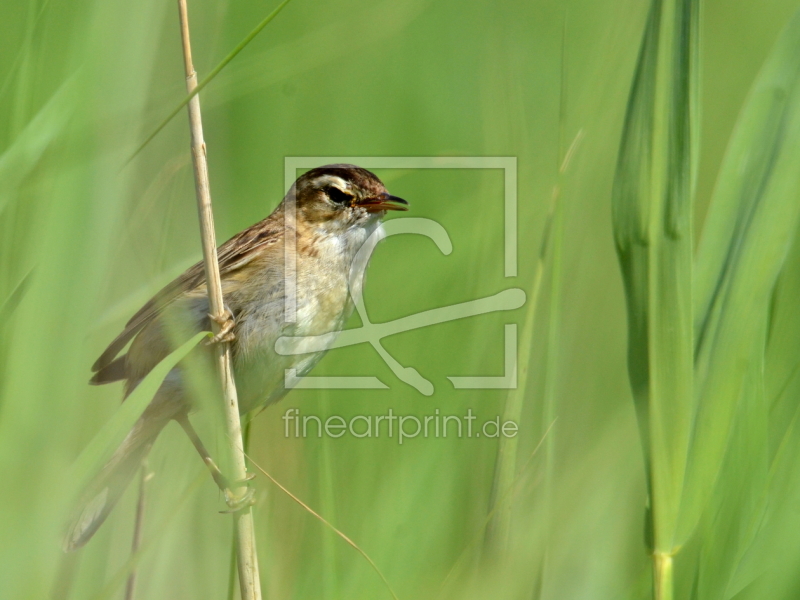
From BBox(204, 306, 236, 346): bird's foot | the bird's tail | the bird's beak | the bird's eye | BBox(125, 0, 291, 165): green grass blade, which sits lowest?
the bird's tail

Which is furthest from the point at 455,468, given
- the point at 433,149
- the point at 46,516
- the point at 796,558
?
the point at 433,149

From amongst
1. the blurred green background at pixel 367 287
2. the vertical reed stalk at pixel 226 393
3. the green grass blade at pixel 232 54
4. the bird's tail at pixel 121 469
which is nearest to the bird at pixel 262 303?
the bird's tail at pixel 121 469

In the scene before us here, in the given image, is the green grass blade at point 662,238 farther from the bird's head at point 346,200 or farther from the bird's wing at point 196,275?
the bird's wing at point 196,275

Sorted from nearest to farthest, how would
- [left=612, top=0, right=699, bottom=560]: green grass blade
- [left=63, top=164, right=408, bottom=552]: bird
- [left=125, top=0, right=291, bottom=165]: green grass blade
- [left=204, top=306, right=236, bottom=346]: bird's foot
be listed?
[left=612, top=0, right=699, bottom=560]: green grass blade
[left=125, top=0, right=291, bottom=165]: green grass blade
[left=204, top=306, right=236, bottom=346]: bird's foot
[left=63, top=164, right=408, bottom=552]: bird

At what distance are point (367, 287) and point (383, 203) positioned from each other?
31 centimetres

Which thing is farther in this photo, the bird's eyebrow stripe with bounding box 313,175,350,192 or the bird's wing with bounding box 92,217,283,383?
the bird's eyebrow stripe with bounding box 313,175,350,192

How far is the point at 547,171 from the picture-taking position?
2891 mm

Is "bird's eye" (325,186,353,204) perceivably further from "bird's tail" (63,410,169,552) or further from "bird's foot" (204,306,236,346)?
"bird's tail" (63,410,169,552)

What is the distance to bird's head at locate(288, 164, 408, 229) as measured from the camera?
9.33ft

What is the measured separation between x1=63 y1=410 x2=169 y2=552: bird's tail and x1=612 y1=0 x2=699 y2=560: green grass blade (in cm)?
174

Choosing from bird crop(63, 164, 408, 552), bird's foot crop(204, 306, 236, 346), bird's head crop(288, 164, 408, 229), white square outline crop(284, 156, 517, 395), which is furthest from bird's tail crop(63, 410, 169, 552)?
bird's head crop(288, 164, 408, 229)

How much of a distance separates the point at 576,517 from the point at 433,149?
199 cm

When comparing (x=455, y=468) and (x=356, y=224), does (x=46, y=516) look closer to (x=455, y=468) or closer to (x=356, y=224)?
(x=455, y=468)

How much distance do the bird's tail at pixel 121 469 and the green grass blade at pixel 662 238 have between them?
1744 millimetres
